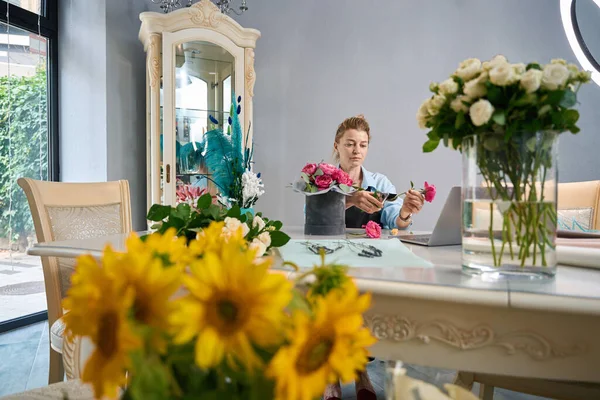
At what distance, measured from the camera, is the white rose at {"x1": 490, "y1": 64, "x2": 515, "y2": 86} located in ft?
2.42

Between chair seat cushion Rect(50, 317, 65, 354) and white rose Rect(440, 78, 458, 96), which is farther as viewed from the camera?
chair seat cushion Rect(50, 317, 65, 354)

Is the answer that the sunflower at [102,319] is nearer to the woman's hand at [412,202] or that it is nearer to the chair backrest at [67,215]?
the chair backrest at [67,215]

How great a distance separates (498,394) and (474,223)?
156cm

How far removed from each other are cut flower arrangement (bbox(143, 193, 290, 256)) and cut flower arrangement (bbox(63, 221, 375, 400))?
2.19 feet

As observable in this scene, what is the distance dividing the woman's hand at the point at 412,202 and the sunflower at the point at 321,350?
63.1 inches

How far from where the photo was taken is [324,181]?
1473mm

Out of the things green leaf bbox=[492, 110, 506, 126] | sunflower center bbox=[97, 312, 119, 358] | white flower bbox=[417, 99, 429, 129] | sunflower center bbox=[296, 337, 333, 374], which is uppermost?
white flower bbox=[417, 99, 429, 129]

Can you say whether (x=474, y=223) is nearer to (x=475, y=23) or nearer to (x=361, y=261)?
(x=361, y=261)

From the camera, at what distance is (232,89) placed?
3186 millimetres

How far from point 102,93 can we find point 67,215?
167 centimetres

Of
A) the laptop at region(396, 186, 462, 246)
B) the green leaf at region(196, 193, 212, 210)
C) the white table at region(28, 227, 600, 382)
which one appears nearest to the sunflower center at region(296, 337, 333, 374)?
the white table at region(28, 227, 600, 382)

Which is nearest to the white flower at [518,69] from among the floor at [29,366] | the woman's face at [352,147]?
the floor at [29,366]

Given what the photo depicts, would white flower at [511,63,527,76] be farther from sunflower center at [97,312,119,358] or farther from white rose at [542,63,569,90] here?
sunflower center at [97,312,119,358]

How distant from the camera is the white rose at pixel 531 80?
727mm
